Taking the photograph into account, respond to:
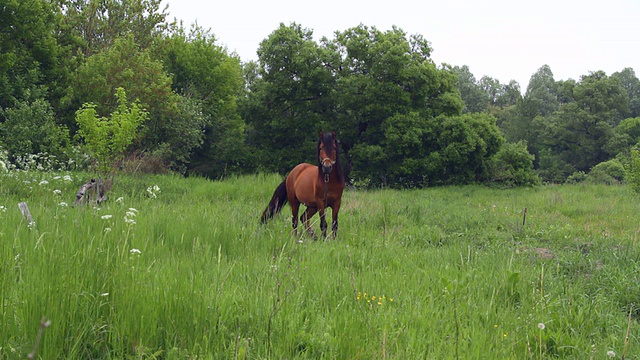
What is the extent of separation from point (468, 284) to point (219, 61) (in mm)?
30921

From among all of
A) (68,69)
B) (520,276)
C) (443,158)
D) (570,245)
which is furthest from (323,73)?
(520,276)

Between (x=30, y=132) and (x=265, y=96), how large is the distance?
13.3 meters

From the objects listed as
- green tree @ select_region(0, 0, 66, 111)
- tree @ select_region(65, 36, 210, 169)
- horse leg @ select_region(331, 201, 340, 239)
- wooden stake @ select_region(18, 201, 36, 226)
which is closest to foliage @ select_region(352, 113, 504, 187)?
tree @ select_region(65, 36, 210, 169)

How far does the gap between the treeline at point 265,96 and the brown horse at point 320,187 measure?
1276cm

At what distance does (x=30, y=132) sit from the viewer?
16875 mm

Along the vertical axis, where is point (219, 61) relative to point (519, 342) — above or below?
above

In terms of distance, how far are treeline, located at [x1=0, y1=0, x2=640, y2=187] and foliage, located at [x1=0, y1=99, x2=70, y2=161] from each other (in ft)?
5.97

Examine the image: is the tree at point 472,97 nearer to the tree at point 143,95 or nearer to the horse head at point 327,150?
the tree at point 143,95

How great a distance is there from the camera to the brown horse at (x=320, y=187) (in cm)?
705

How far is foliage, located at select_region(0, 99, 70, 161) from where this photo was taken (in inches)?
651

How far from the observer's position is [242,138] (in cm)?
2836

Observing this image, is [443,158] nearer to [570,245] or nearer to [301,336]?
[570,245]

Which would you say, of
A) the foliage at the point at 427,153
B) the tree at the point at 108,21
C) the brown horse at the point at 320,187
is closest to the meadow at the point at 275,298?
the brown horse at the point at 320,187

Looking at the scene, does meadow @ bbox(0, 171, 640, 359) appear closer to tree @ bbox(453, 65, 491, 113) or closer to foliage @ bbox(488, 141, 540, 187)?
foliage @ bbox(488, 141, 540, 187)
